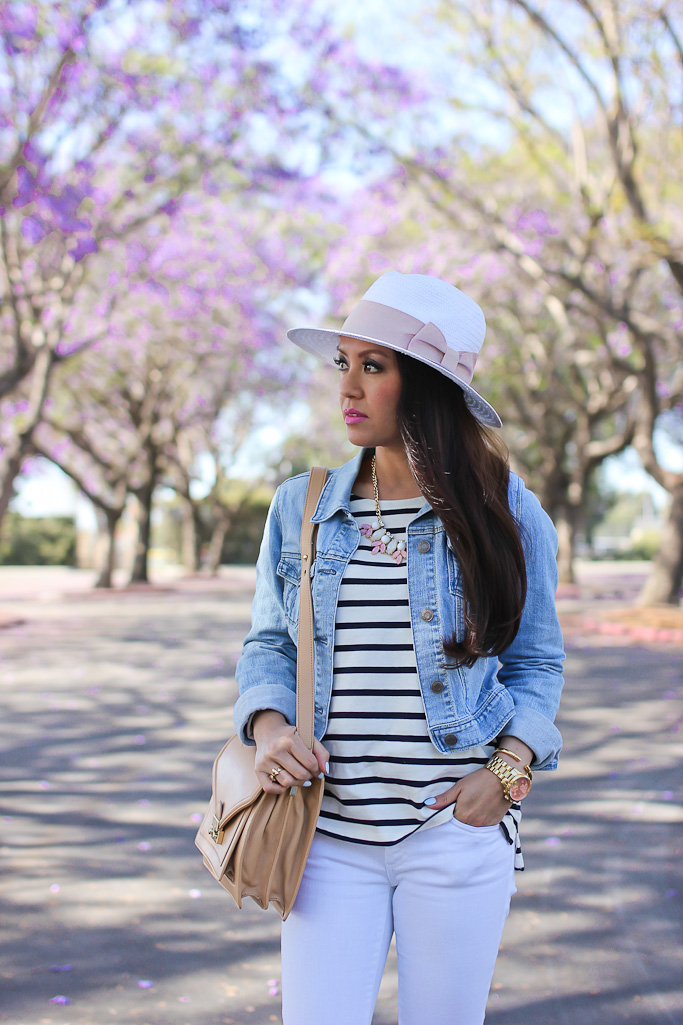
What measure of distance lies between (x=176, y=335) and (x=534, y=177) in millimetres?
8692

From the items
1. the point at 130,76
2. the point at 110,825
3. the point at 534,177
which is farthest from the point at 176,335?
the point at 110,825

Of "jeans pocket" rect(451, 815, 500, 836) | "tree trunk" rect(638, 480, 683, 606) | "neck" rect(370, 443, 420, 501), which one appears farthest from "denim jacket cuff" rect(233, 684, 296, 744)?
"tree trunk" rect(638, 480, 683, 606)

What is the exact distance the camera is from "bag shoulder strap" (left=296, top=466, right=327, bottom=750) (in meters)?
1.68

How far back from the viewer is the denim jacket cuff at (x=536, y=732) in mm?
1767

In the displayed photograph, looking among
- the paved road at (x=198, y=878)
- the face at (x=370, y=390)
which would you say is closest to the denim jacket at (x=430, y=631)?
the face at (x=370, y=390)

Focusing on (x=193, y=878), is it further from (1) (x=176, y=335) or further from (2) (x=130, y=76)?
(1) (x=176, y=335)

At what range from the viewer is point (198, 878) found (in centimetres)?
402

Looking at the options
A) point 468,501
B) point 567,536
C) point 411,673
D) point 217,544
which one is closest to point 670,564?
point 567,536

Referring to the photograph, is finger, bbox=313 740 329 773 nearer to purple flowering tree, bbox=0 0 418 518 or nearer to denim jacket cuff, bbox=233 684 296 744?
denim jacket cuff, bbox=233 684 296 744

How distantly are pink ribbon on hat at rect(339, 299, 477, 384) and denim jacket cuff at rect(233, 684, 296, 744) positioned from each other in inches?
27.3

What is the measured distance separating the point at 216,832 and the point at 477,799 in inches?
19.1

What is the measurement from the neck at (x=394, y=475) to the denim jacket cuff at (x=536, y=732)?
490 millimetres

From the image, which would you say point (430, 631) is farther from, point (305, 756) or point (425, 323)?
point (425, 323)

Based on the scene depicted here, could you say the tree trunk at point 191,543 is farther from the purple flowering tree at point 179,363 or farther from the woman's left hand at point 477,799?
the woman's left hand at point 477,799
